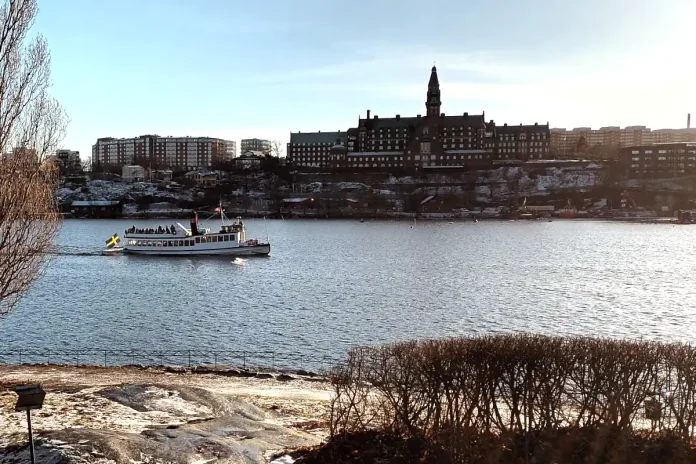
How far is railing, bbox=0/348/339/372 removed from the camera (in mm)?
29828

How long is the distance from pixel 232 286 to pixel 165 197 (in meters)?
139

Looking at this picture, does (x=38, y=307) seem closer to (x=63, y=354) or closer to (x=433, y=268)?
(x=63, y=354)

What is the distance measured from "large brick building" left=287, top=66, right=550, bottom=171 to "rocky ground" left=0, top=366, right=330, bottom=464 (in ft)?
554

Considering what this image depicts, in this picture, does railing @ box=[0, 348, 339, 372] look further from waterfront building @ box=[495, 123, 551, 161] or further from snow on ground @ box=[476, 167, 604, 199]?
waterfront building @ box=[495, 123, 551, 161]

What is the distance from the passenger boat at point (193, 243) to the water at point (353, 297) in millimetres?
2957

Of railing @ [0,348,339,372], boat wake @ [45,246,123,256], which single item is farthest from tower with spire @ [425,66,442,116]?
→ railing @ [0,348,339,372]

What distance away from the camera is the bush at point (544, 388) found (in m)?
11.7

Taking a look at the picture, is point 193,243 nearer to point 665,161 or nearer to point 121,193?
point 121,193

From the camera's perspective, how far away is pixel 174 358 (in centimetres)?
3123

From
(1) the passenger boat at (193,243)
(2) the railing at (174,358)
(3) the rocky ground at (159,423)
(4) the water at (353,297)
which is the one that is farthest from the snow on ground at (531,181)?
(3) the rocky ground at (159,423)

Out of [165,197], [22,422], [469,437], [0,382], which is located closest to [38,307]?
[0,382]

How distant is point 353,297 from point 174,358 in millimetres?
19874

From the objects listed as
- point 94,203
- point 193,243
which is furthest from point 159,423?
point 94,203

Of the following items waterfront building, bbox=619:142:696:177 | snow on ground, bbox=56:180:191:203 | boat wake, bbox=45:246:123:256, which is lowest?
boat wake, bbox=45:246:123:256
